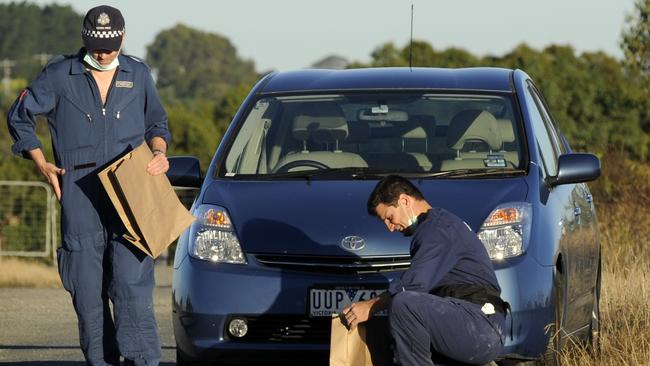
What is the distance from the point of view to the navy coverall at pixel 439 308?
6.84 metres

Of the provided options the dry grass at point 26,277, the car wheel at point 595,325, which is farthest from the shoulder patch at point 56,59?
the dry grass at point 26,277

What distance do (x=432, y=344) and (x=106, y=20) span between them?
79.9 inches

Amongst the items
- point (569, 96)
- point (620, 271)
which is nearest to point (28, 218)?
point (620, 271)

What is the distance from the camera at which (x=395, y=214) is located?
22.9 feet

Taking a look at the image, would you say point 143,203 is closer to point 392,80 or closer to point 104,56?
point 104,56

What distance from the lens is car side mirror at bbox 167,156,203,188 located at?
28.3 ft

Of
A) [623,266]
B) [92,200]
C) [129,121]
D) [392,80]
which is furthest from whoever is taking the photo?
[623,266]

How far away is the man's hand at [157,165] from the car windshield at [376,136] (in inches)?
38.8

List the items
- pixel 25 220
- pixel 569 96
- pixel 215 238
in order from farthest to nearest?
1. pixel 569 96
2. pixel 25 220
3. pixel 215 238

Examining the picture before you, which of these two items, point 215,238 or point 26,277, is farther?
point 26,277

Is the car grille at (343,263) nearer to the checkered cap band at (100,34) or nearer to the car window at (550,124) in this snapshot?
the checkered cap band at (100,34)

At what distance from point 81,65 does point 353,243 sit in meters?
1.48

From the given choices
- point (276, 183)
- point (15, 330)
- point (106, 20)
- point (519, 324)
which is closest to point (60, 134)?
point (106, 20)

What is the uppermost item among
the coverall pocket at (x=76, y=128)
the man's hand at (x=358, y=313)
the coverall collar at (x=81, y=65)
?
the coverall collar at (x=81, y=65)
